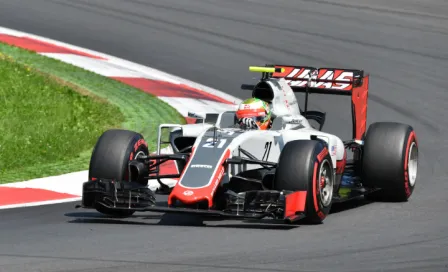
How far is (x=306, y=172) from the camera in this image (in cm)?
1070

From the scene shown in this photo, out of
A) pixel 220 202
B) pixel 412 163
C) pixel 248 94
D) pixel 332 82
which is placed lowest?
pixel 220 202

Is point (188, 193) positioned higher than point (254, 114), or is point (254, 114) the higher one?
point (254, 114)

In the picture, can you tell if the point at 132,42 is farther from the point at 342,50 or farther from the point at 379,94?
the point at 379,94

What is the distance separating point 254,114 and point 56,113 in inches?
210

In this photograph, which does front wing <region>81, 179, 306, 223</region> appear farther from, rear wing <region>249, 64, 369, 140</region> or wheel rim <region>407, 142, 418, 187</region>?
rear wing <region>249, 64, 369, 140</region>

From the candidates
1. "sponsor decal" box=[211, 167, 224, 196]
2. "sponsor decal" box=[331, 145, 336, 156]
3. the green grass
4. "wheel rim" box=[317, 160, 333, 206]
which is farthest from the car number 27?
the green grass

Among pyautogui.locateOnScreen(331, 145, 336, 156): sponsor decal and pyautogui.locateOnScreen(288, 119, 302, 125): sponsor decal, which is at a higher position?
pyautogui.locateOnScreen(288, 119, 302, 125): sponsor decal

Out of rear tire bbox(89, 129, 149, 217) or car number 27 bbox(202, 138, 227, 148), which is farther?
rear tire bbox(89, 129, 149, 217)

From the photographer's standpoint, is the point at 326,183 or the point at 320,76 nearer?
the point at 326,183

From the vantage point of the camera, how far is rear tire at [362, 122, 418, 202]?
1216 centimetres

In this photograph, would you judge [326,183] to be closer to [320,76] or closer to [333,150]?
[333,150]

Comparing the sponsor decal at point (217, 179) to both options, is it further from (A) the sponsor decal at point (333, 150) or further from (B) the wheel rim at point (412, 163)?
(B) the wheel rim at point (412, 163)

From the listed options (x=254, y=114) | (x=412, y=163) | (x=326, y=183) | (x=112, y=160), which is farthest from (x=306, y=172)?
Result: (x=412, y=163)

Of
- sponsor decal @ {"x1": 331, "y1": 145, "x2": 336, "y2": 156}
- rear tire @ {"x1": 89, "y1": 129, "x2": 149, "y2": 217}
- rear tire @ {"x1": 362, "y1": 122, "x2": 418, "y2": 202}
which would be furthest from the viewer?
rear tire @ {"x1": 362, "y1": 122, "x2": 418, "y2": 202}
